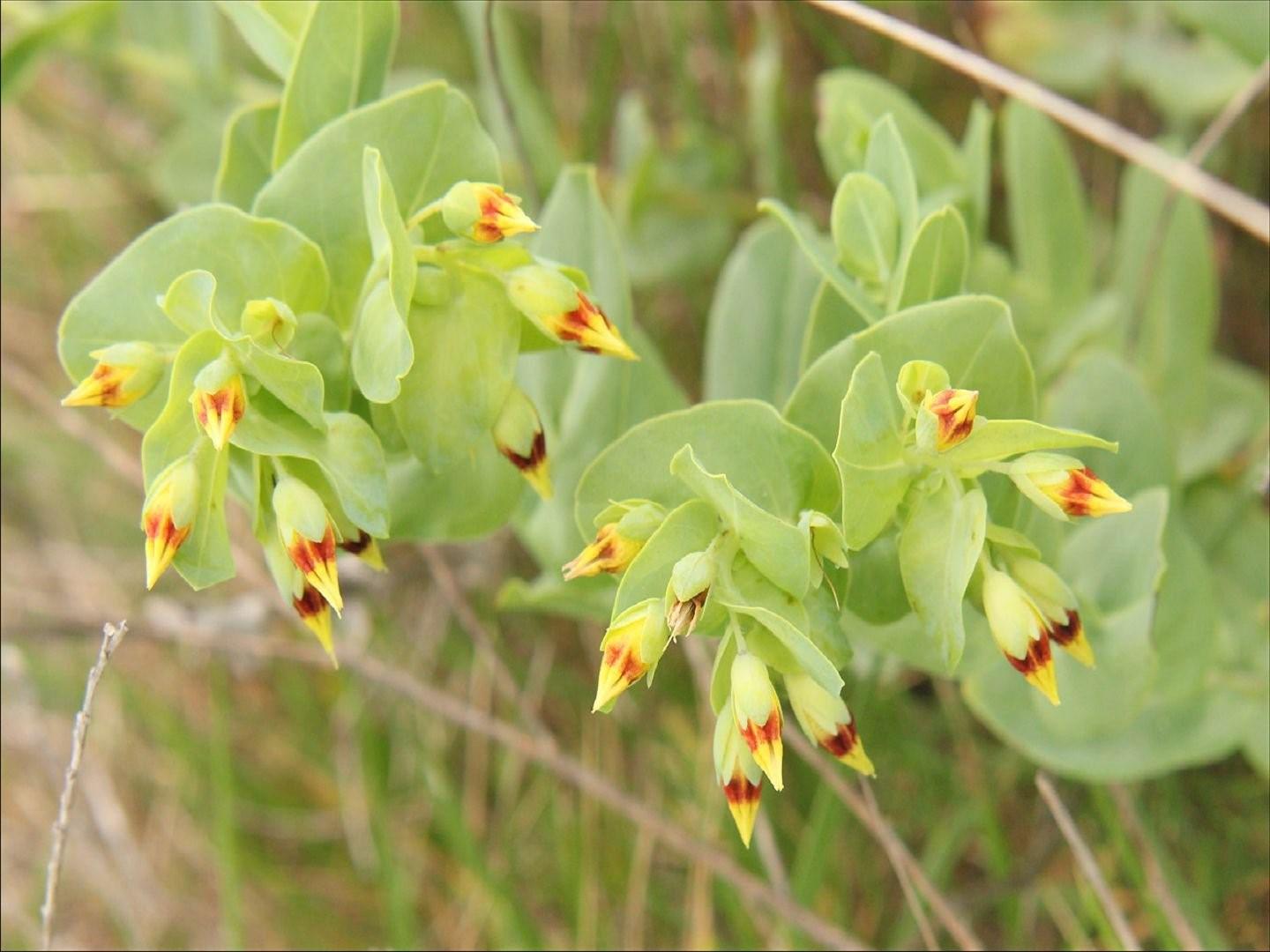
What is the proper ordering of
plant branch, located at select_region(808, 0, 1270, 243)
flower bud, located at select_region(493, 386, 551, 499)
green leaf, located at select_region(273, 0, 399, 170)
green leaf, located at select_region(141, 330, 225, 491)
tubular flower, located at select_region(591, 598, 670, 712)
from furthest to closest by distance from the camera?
plant branch, located at select_region(808, 0, 1270, 243), green leaf, located at select_region(273, 0, 399, 170), flower bud, located at select_region(493, 386, 551, 499), green leaf, located at select_region(141, 330, 225, 491), tubular flower, located at select_region(591, 598, 670, 712)

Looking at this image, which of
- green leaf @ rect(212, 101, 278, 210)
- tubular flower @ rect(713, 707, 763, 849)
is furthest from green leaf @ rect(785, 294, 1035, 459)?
green leaf @ rect(212, 101, 278, 210)

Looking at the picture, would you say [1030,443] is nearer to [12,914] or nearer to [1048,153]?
[1048,153]

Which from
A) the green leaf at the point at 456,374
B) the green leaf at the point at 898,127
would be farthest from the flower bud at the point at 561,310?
the green leaf at the point at 898,127

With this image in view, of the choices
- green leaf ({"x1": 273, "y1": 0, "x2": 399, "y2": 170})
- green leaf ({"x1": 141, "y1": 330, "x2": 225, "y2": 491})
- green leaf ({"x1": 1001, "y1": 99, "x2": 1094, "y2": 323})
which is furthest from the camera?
green leaf ({"x1": 1001, "y1": 99, "x2": 1094, "y2": 323})

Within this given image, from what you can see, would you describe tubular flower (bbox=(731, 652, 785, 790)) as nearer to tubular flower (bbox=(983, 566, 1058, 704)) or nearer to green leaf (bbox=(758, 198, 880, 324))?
tubular flower (bbox=(983, 566, 1058, 704))

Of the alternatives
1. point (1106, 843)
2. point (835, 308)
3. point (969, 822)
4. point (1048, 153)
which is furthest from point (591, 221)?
point (1106, 843)

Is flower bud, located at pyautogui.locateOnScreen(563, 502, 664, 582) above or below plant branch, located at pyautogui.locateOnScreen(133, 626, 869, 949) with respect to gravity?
above
